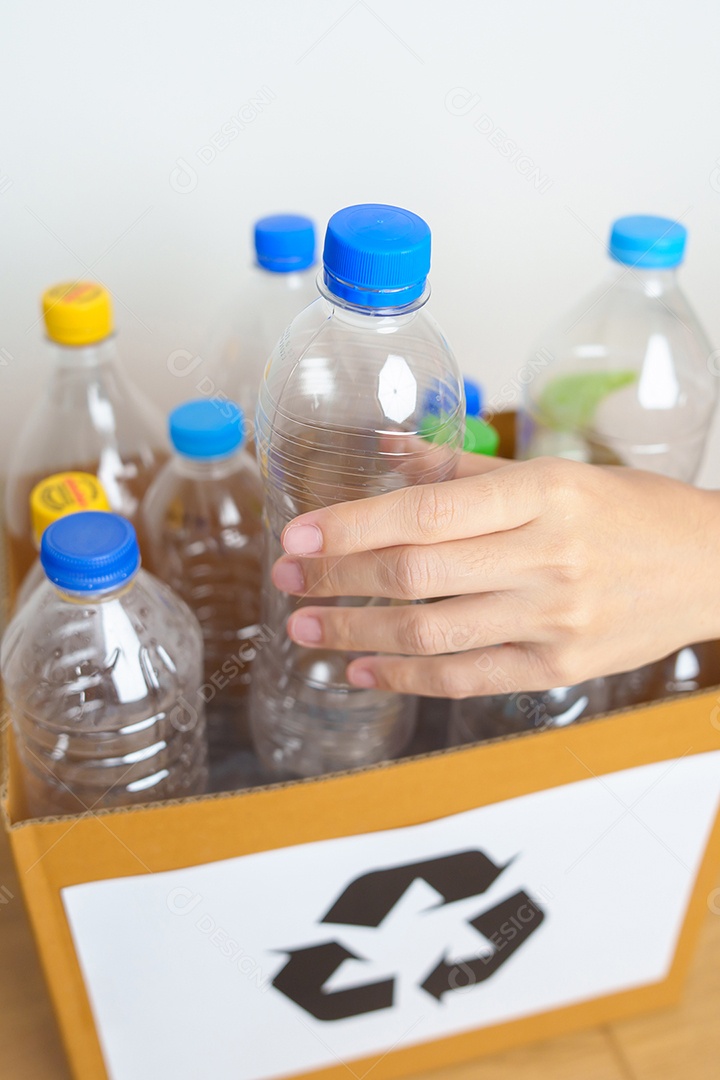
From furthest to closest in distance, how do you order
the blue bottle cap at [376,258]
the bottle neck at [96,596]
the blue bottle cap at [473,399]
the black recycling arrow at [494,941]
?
1. the blue bottle cap at [473,399]
2. the black recycling arrow at [494,941]
3. the bottle neck at [96,596]
4. the blue bottle cap at [376,258]

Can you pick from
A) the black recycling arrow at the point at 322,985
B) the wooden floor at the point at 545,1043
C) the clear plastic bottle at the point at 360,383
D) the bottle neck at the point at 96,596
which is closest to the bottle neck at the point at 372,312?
the clear plastic bottle at the point at 360,383

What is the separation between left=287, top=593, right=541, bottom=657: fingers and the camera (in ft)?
1.88

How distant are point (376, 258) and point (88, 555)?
0.81 feet

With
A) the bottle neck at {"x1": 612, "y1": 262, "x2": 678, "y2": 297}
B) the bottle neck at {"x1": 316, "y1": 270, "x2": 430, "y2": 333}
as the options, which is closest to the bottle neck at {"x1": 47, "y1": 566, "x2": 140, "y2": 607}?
the bottle neck at {"x1": 316, "y1": 270, "x2": 430, "y2": 333}

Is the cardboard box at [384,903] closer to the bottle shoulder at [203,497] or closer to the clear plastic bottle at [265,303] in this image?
the bottle shoulder at [203,497]

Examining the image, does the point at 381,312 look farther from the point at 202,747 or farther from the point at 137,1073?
the point at 137,1073

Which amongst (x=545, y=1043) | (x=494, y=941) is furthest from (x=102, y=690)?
(x=545, y=1043)

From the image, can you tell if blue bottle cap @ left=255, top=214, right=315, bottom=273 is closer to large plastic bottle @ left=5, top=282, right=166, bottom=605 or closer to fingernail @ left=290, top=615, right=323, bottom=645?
large plastic bottle @ left=5, top=282, right=166, bottom=605

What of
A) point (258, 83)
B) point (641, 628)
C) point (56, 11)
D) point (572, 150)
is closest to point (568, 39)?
point (572, 150)

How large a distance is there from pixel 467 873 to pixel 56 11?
2.50ft

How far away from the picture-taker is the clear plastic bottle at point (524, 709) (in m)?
0.77

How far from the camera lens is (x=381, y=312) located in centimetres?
54

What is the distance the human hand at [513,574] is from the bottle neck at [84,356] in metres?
0.32

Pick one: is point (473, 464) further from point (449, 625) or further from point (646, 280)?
point (646, 280)
